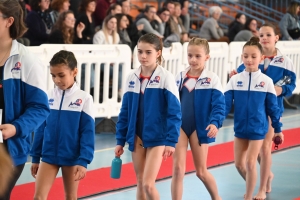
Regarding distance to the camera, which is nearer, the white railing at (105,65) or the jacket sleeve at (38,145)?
the jacket sleeve at (38,145)

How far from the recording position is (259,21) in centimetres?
2198

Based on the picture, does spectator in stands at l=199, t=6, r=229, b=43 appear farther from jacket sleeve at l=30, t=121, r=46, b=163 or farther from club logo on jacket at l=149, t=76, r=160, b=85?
jacket sleeve at l=30, t=121, r=46, b=163

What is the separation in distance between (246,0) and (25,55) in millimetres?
19842

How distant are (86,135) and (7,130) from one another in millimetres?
1491

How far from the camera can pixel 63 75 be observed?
500 cm

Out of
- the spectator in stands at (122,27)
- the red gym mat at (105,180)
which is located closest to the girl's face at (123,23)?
the spectator in stands at (122,27)

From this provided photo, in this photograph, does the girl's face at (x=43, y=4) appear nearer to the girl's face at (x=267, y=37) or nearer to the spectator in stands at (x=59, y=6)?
the spectator in stands at (x=59, y=6)

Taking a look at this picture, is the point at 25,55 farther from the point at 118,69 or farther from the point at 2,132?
the point at 118,69

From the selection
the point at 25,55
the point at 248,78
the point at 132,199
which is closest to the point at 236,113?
the point at 248,78

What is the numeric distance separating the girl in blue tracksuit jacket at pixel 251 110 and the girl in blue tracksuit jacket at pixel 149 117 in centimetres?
146

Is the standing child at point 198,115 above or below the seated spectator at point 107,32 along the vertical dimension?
below

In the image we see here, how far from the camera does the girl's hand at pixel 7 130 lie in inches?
135

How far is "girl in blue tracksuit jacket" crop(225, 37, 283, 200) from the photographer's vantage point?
21.2 feet

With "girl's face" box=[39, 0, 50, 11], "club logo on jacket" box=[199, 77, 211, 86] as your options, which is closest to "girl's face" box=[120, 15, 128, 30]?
"girl's face" box=[39, 0, 50, 11]
